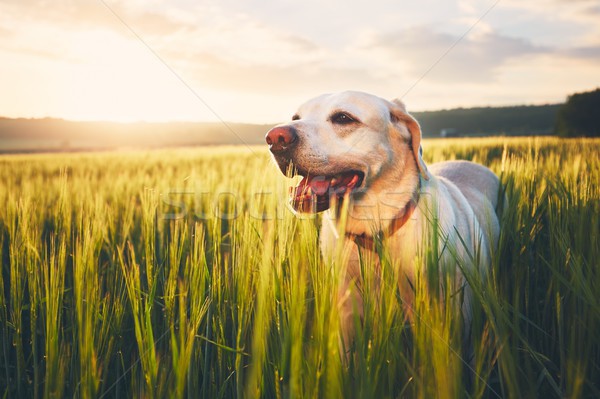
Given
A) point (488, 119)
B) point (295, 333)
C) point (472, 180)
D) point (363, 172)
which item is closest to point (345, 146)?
point (363, 172)

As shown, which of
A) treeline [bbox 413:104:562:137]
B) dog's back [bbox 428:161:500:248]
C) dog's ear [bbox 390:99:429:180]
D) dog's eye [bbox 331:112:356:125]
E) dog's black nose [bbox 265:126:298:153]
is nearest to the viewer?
dog's black nose [bbox 265:126:298:153]

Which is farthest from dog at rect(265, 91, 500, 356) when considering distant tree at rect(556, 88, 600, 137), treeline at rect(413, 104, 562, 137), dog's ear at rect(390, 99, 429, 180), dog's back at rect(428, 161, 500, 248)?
treeline at rect(413, 104, 562, 137)

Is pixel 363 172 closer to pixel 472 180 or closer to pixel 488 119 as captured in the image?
pixel 472 180

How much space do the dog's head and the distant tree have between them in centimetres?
2965

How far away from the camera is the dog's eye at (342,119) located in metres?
2.47

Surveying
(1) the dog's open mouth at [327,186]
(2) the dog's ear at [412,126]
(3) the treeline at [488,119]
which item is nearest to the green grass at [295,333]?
(1) the dog's open mouth at [327,186]

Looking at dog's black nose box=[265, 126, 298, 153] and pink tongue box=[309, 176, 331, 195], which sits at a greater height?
dog's black nose box=[265, 126, 298, 153]

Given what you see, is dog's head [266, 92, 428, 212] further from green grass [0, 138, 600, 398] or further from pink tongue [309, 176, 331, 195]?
green grass [0, 138, 600, 398]

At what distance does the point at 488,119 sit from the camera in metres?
63.3

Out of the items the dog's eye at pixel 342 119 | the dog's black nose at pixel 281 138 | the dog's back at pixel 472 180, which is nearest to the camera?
the dog's black nose at pixel 281 138

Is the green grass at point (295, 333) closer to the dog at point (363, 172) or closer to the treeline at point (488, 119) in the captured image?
the dog at point (363, 172)

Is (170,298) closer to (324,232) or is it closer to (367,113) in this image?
(324,232)

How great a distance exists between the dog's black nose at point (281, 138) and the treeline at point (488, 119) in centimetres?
5535

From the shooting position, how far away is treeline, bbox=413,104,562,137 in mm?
57281
